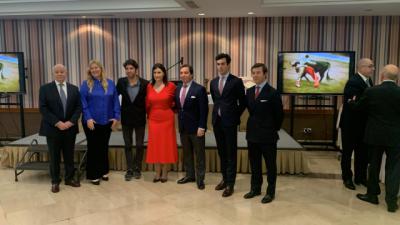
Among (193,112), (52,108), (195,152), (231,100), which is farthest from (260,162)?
(52,108)

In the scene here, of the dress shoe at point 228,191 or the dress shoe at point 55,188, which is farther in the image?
the dress shoe at point 55,188

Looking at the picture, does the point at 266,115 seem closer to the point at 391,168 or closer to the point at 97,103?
the point at 391,168

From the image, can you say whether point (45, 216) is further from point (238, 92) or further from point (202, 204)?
point (238, 92)

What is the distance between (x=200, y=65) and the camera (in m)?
7.20

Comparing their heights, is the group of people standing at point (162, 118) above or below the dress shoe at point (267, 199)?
above

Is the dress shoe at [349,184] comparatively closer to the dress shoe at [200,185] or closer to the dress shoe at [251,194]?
the dress shoe at [251,194]

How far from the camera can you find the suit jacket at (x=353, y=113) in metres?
4.09

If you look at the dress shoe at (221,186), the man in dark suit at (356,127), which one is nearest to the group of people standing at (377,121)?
the man in dark suit at (356,127)

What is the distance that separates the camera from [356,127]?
4.18m

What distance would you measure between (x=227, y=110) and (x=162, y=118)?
877 millimetres

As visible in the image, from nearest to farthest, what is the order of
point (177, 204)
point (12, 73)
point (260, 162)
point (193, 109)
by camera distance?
point (177, 204)
point (260, 162)
point (193, 109)
point (12, 73)

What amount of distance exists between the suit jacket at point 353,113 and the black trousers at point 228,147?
131cm

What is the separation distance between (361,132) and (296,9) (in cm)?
252

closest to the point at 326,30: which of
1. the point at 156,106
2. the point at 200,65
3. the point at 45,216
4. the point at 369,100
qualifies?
the point at 200,65
